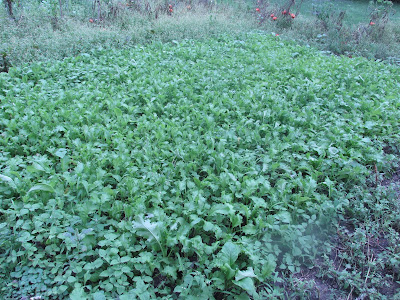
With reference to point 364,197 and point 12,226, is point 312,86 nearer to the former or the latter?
point 364,197

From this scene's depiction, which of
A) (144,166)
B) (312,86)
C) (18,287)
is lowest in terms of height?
(18,287)

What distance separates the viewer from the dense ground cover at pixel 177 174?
2.12 metres

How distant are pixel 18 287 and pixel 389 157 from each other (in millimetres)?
3651

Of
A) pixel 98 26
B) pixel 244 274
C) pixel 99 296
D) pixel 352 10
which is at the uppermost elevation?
pixel 352 10

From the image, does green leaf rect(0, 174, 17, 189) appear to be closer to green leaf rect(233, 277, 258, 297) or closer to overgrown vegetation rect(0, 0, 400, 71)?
green leaf rect(233, 277, 258, 297)

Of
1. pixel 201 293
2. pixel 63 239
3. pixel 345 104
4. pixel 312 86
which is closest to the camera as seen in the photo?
pixel 201 293

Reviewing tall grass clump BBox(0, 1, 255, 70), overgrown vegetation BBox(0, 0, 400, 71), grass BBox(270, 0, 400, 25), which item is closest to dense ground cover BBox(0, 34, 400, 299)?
tall grass clump BBox(0, 1, 255, 70)

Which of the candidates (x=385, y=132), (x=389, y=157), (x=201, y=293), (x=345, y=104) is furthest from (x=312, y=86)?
(x=201, y=293)

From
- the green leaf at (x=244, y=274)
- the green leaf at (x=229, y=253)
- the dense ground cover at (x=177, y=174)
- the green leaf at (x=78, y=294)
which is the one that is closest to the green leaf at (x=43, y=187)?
the dense ground cover at (x=177, y=174)

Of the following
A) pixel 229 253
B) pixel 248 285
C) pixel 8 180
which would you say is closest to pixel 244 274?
pixel 248 285

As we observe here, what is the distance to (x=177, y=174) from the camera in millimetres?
2951

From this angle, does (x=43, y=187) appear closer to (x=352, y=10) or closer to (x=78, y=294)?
(x=78, y=294)

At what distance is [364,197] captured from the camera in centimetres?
296

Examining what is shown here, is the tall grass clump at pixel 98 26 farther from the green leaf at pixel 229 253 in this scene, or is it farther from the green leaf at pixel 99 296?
the green leaf at pixel 229 253
